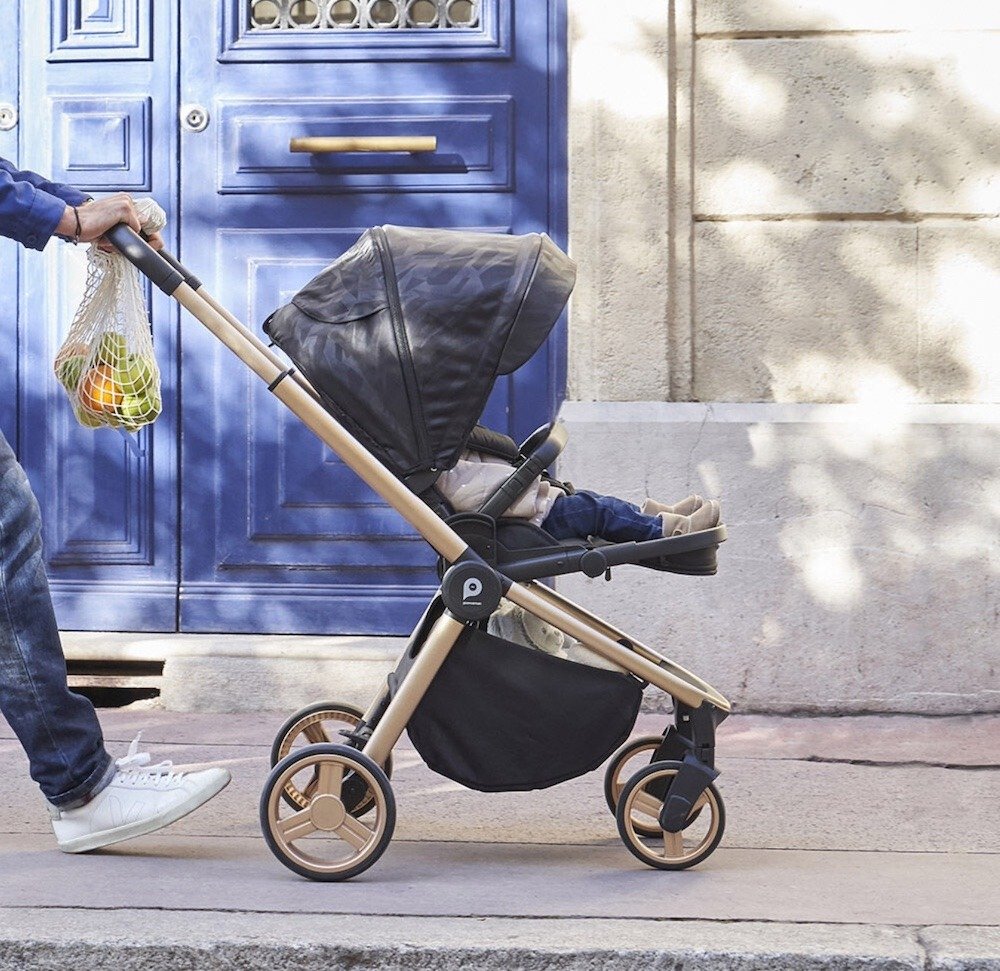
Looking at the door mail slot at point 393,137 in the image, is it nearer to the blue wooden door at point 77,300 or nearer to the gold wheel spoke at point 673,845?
the blue wooden door at point 77,300

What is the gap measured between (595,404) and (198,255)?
1.49 metres

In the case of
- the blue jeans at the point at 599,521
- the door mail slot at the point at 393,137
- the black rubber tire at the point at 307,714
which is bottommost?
the black rubber tire at the point at 307,714

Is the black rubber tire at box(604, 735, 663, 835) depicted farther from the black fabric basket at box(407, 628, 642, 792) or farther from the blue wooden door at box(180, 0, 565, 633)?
the blue wooden door at box(180, 0, 565, 633)

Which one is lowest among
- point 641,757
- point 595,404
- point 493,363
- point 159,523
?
point 641,757

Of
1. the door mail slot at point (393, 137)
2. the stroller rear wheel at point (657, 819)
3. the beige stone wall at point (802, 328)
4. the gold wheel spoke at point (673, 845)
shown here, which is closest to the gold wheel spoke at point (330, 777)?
the stroller rear wheel at point (657, 819)

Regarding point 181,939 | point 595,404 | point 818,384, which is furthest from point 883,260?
point 181,939

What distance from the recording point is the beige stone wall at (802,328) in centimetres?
508

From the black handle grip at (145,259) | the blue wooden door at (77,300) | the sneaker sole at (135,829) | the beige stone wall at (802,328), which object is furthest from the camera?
the blue wooden door at (77,300)

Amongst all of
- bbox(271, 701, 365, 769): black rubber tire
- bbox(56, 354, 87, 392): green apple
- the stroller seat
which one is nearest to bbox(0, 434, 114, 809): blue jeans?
bbox(56, 354, 87, 392): green apple

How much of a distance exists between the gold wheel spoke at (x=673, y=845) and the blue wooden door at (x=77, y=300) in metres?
2.56

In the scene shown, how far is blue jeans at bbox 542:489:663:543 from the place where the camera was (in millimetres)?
3365

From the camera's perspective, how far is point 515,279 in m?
3.22

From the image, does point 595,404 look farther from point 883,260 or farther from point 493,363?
point 493,363

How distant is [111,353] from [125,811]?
40.2 inches
